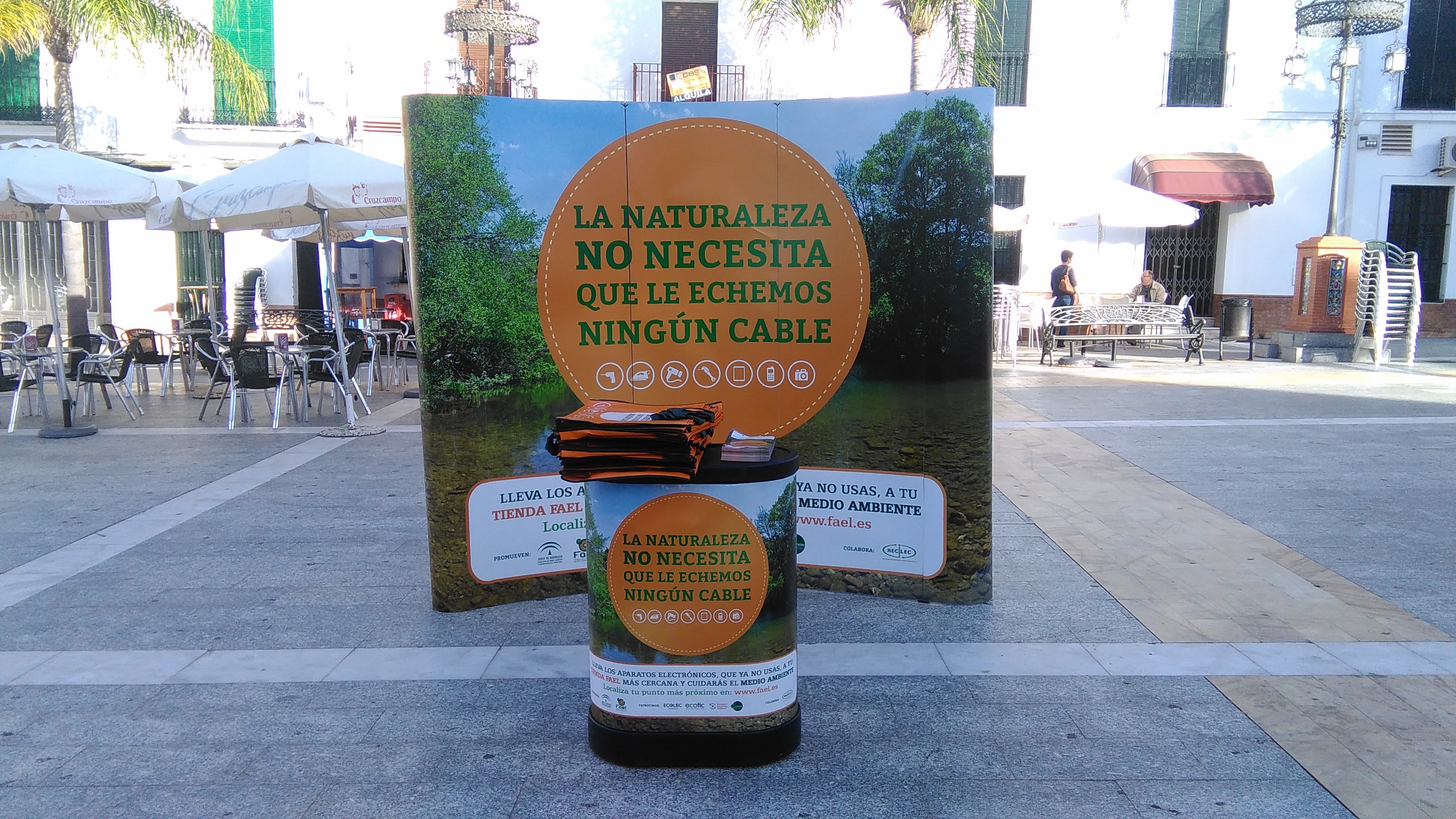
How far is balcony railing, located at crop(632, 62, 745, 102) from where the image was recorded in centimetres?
1931

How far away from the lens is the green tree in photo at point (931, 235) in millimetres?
4582

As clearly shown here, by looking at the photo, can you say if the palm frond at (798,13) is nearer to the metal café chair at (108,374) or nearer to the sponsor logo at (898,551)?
the metal café chair at (108,374)

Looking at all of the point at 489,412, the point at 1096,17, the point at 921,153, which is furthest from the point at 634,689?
the point at 1096,17

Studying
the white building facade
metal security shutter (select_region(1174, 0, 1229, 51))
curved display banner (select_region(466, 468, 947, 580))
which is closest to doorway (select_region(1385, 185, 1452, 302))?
the white building facade

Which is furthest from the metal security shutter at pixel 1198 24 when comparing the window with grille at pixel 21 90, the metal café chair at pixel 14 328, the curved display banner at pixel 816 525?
the window with grille at pixel 21 90

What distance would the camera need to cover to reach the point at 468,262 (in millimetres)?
4578

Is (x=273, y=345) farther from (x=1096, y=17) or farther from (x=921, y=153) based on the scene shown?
(x=1096, y=17)

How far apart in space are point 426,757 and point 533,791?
1.50 feet

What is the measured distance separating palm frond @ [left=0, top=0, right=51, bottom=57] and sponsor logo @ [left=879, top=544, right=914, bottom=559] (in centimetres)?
1540

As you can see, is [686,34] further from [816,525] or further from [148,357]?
[816,525]

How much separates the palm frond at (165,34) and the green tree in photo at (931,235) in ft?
46.6

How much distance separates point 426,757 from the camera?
3.34 m

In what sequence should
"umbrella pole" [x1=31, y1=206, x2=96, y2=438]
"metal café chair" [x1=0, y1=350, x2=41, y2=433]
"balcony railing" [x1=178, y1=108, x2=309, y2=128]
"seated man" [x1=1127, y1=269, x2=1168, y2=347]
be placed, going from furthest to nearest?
"balcony railing" [x1=178, y1=108, x2=309, y2=128] → "seated man" [x1=1127, y1=269, x2=1168, y2=347] → "metal café chair" [x1=0, y1=350, x2=41, y2=433] → "umbrella pole" [x1=31, y1=206, x2=96, y2=438]

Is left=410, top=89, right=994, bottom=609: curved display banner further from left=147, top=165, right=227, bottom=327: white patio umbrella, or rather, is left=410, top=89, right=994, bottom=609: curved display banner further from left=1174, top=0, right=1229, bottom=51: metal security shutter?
left=1174, top=0, right=1229, bottom=51: metal security shutter
